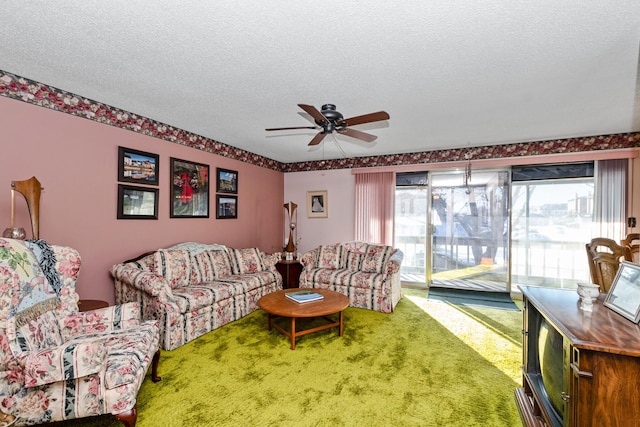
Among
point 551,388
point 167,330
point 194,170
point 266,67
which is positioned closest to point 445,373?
point 551,388

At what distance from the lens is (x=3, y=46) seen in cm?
207

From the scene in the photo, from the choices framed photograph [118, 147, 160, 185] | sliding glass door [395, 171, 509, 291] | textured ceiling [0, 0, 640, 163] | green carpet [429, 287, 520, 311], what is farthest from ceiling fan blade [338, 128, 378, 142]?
green carpet [429, 287, 520, 311]

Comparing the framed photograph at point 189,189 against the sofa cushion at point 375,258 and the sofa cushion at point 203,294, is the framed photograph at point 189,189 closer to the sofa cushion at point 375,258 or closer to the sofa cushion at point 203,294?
the sofa cushion at point 203,294

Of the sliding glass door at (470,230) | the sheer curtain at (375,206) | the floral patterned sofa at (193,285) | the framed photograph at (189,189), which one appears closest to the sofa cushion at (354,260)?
the sheer curtain at (375,206)

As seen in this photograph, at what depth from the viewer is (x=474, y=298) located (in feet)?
15.5

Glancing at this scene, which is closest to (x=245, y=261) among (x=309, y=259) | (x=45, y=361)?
(x=309, y=259)

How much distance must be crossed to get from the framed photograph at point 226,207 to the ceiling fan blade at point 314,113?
282cm

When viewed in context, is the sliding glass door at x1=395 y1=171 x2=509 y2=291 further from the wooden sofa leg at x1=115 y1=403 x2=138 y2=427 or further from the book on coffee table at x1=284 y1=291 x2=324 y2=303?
the wooden sofa leg at x1=115 y1=403 x2=138 y2=427

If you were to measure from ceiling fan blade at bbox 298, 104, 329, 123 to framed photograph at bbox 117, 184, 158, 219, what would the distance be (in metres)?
2.47

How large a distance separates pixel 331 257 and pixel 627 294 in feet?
12.2

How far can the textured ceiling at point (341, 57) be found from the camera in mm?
1670

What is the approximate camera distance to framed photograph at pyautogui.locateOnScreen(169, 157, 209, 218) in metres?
3.98

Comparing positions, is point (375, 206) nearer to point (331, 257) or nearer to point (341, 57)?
point (331, 257)

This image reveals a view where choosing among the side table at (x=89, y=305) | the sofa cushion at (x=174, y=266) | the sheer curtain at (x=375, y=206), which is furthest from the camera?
the sheer curtain at (x=375, y=206)
